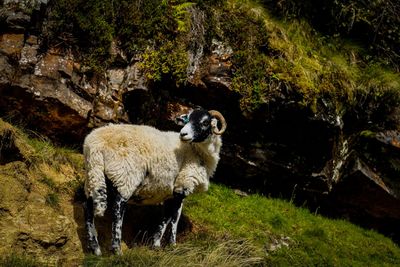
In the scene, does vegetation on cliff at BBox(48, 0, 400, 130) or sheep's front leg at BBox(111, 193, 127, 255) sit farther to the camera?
vegetation on cliff at BBox(48, 0, 400, 130)

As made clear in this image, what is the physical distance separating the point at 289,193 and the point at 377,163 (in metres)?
1.97

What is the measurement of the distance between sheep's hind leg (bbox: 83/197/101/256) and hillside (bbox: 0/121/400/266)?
0.69 ft

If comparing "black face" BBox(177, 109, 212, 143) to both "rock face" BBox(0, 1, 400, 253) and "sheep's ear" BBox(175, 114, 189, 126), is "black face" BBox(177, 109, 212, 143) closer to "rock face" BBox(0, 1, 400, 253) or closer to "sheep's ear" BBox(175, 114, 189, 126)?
"sheep's ear" BBox(175, 114, 189, 126)

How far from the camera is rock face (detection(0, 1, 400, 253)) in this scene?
9.61 metres

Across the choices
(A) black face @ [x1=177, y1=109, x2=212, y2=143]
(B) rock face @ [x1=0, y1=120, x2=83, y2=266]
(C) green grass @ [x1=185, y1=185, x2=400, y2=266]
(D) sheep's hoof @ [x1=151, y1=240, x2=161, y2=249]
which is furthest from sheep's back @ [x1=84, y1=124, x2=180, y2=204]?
(C) green grass @ [x1=185, y1=185, x2=400, y2=266]

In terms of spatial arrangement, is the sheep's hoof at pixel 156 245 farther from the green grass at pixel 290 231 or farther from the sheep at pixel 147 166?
the green grass at pixel 290 231

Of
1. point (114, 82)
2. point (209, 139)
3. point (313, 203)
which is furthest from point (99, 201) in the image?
point (313, 203)

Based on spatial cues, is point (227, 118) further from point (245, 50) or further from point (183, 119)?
point (183, 119)

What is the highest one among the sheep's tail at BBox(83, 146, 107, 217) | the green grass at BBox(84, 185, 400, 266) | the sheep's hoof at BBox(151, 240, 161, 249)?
the sheep's tail at BBox(83, 146, 107, 217)

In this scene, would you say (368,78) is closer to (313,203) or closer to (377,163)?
(377,163)

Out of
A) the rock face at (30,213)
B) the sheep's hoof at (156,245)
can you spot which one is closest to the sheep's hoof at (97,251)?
the rock face at (30,213)

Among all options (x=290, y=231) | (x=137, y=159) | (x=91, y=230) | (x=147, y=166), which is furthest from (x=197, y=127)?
(x=290, y=231)

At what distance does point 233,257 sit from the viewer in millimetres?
8320

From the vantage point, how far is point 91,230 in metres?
7.62
